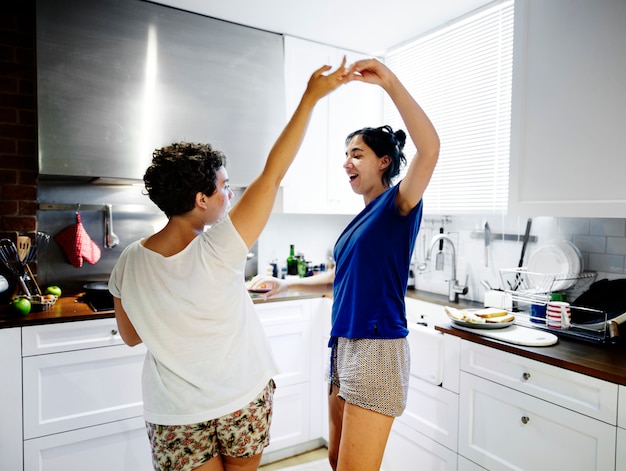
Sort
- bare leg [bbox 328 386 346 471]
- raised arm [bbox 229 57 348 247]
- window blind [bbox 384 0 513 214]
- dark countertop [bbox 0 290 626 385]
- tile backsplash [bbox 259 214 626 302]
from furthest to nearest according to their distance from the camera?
window blind [bbox 384 0 513 214] < tile backsplash [bbox 259 214 626 302] < bare leg [bbox 328 386 346 471] < dark countertop [bbox 0 290 626 385] < raised arm [bbox 229 57 348 247]

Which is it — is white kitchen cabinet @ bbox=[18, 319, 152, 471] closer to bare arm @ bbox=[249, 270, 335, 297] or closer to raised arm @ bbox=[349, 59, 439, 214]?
bare arm @ bbox=[249, 270, 335, 297]

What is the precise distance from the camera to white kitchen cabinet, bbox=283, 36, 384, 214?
285 cm

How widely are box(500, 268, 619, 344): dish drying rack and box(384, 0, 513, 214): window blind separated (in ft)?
1.32

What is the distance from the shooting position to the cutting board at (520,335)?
1715 millimetres

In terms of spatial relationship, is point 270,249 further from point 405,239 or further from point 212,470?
point 212,470

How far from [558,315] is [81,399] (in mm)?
2093

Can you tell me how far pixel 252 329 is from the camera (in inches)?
45.2

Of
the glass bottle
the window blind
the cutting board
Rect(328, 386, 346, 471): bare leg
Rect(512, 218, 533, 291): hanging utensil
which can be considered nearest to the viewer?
Rect(328, 386, 346, 471): bare leg

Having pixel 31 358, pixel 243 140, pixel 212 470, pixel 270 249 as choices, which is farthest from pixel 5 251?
pixel 212 470

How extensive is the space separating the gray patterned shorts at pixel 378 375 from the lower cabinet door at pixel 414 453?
781 millimetres

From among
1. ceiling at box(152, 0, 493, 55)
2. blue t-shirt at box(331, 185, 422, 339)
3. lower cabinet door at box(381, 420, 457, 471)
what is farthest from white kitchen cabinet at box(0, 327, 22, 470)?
ceiling at box(152, 0, 493, 55)

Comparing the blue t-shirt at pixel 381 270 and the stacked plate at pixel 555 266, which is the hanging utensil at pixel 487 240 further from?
the blue t-shirt at pixel 381 270

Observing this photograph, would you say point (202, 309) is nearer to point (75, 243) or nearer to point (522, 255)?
point (75, 243)

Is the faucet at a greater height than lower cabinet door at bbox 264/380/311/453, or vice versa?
the faucet
